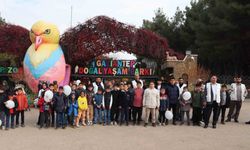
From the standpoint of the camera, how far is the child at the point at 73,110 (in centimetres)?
1082

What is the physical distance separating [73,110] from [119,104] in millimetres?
1490

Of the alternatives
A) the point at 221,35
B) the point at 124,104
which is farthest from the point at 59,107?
the point at 221,35

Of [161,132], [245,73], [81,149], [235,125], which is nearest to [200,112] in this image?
[235,125]

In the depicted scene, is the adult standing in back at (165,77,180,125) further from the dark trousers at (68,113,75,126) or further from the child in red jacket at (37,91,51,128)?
the child in red jacket at (37,91,51,128)

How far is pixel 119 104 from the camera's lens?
11.4 metres

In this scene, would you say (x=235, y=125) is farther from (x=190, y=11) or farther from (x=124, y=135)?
(x=190, y=11)

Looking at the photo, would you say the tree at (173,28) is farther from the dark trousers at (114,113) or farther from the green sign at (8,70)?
the dark trousers at (114,113)

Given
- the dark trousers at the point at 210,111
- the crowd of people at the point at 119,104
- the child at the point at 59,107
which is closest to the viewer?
the child at the point at 59,107

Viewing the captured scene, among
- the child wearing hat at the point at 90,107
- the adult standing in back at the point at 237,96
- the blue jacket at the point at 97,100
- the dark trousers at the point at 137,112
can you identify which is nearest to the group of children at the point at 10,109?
the child wearing hat at the point at 90,107

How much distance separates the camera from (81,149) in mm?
7746

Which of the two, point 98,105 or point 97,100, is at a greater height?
point 97,100

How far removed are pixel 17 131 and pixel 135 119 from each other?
12.0 ft

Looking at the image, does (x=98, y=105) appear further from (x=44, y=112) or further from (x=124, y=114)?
(x=44, y=112)

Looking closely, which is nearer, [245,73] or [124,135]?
[124,135]
